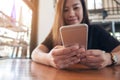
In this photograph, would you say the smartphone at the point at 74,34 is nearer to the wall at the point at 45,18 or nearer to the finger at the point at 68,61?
the finger at the point at 68,61

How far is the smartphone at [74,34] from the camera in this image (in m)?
0.58

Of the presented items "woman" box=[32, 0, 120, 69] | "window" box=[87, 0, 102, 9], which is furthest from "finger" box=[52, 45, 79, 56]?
"window" box=[87, 0, 102, 9]

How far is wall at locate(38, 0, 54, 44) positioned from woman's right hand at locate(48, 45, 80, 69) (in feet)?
6.57

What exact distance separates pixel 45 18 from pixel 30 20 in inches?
8.5

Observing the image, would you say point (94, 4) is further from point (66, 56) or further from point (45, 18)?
point (66, 56)

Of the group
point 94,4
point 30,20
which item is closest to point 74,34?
point 94,4

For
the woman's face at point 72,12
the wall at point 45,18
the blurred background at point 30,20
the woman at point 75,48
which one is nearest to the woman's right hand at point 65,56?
the woman at point 75,48

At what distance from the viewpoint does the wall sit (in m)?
2.67

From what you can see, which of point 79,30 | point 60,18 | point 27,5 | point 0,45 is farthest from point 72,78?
point 27,5

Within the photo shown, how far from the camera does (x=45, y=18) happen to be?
2.69 m

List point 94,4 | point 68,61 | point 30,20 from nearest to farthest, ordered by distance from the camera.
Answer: point 68,61
point 94,4
point 30,20

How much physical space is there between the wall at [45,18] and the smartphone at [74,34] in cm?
205

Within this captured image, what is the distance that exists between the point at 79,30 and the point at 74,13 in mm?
516

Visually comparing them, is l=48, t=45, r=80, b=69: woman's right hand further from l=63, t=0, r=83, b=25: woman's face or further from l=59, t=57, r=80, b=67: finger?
l=63, t=0, r=83, b=25: woman's face
